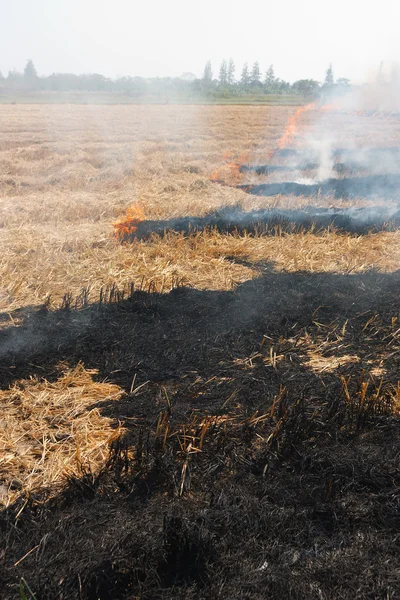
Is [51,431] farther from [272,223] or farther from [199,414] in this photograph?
[272,223]

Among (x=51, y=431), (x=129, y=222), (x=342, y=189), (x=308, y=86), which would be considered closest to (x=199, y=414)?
(x=51, y=431)

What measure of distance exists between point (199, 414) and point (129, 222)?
614cm

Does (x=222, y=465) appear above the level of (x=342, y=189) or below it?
below

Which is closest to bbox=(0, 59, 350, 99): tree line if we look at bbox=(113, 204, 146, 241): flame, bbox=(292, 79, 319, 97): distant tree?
bbox=(292, 79, 319, 97): distant tree

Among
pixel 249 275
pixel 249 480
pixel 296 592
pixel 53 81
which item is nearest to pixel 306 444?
pixel 249 480

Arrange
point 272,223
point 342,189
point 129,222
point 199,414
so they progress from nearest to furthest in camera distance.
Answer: point 199,414
point 129,222
point 272,223
point 342,189

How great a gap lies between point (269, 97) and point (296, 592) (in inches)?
2500

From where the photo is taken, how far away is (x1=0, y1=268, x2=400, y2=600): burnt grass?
2455mm

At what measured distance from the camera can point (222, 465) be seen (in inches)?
129

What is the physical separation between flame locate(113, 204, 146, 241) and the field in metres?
0.30

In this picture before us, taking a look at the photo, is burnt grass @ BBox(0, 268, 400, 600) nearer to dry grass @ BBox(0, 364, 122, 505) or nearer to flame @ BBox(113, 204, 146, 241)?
dry grass @ BBox(0, 364, 122, 505)

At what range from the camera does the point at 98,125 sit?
2977 cm

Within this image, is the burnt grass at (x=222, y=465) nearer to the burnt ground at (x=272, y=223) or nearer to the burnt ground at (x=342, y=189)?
the burnt ground at (x=272, y=223)

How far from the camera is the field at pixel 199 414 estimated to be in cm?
251
